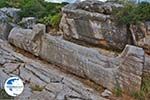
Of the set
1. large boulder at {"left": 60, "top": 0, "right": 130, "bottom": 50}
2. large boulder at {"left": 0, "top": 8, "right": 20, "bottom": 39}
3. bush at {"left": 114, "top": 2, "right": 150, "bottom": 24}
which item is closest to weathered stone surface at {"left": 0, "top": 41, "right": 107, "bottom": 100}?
large boulder at {"left": 60, "top": 0, "right": 130, "bottom": 50}

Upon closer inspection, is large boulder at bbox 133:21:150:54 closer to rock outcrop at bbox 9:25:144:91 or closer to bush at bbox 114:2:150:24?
bush at bbox 114:2:150:24

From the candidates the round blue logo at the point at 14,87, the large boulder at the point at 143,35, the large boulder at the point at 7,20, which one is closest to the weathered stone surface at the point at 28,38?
the large boulder at the point at 7,20

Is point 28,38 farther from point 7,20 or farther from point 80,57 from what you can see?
point 80,57

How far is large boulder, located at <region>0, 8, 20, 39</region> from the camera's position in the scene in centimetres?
1406

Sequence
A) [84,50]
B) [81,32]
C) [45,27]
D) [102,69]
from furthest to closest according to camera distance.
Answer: [45,27]
[81,32]
[84,50]
[102,69]

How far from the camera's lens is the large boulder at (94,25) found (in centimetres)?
1054

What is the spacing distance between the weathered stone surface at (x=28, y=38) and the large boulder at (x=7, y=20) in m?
0.51

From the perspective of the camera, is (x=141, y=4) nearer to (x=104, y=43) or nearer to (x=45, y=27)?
(x=104, y=43)

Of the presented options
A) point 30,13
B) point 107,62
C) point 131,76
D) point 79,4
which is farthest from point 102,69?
point 30,13

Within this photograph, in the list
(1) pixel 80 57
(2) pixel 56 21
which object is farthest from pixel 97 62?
(2) pixel 56 21

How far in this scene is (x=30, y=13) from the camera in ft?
47.3

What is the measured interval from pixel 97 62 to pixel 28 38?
334cm

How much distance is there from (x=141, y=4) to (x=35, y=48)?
3.71 m

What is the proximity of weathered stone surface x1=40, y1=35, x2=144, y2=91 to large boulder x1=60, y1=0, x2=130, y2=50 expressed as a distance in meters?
0.50
